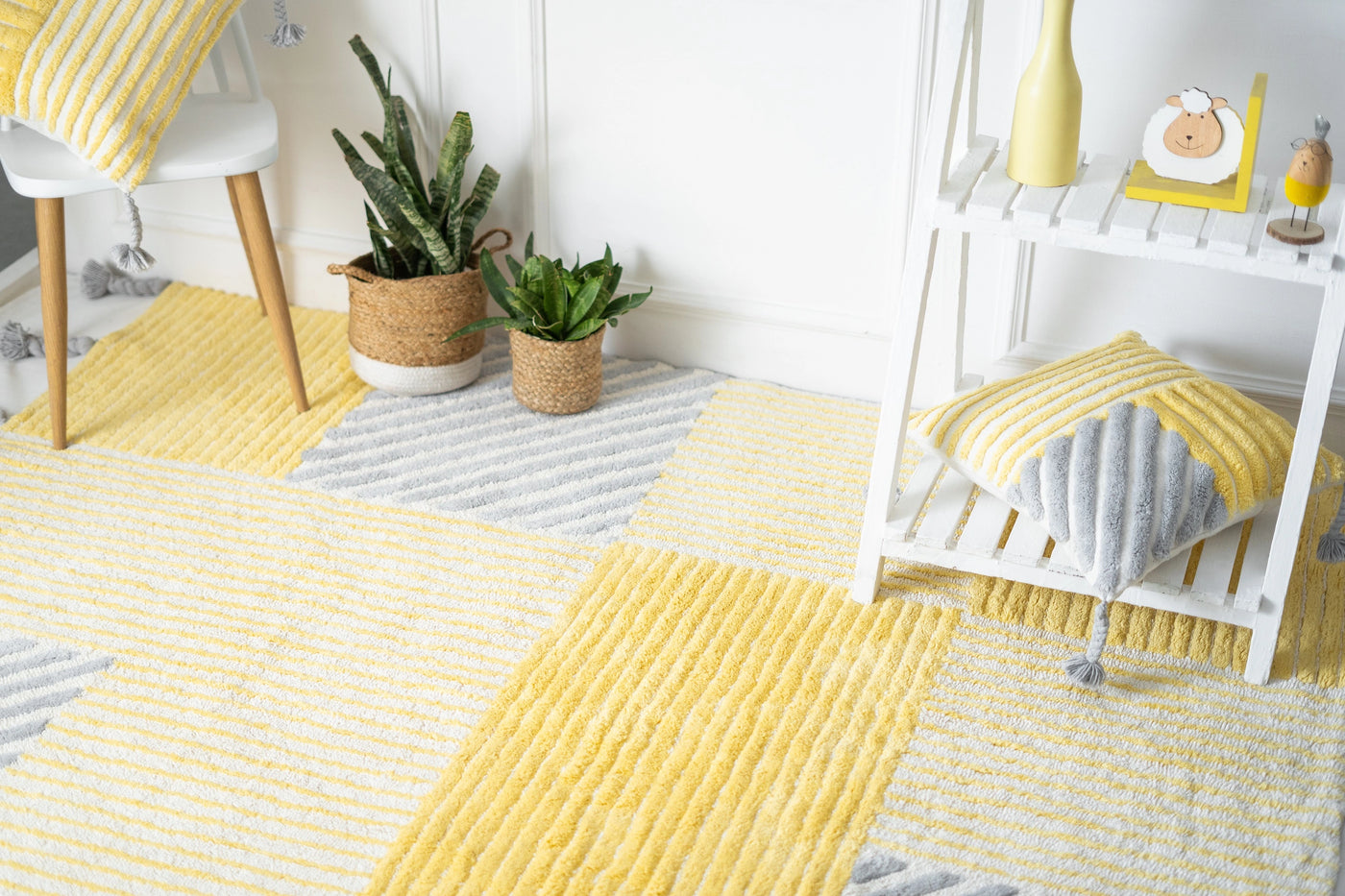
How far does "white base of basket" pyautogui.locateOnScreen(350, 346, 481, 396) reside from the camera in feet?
7.53

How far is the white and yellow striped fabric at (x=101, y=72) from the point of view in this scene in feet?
6.06

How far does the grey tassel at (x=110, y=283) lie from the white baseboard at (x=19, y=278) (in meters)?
0.10

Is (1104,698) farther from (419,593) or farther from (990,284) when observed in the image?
(419,593)

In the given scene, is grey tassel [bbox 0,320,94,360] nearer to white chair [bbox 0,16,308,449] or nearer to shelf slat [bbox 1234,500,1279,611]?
white chair [bbox 0,16,308,449]

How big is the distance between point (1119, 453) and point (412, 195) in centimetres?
127

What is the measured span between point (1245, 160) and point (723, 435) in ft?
3.23

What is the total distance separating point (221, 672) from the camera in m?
1.70

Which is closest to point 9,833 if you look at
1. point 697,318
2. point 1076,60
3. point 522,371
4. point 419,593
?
point 419,593

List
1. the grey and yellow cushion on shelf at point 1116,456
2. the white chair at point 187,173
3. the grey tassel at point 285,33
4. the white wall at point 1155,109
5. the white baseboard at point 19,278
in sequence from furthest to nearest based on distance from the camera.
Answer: the white baseboard at point 19,278 < the grey tassel at point 285,33 < the white chair at point 187,173 < the white wall at point 1155,109 < the grey and yellow cushion on shelf at point 1116,456

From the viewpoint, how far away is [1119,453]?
168 cm

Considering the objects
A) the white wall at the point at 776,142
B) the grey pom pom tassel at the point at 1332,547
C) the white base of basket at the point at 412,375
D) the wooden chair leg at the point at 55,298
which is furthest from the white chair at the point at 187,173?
the grey pom pom tassel at the point at 1332,547

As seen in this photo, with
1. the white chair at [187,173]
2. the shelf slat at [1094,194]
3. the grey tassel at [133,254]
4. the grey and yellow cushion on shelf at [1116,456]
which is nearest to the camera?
the shelf slat at [1094,194]

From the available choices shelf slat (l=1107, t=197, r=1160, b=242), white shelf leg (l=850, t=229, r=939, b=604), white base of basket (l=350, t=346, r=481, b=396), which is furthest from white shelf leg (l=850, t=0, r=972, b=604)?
white base of basket (l=350, t=346, r=481, b=396)

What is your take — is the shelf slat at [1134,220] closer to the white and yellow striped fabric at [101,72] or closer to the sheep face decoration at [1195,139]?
the sheep face decoration at [1195,139]
